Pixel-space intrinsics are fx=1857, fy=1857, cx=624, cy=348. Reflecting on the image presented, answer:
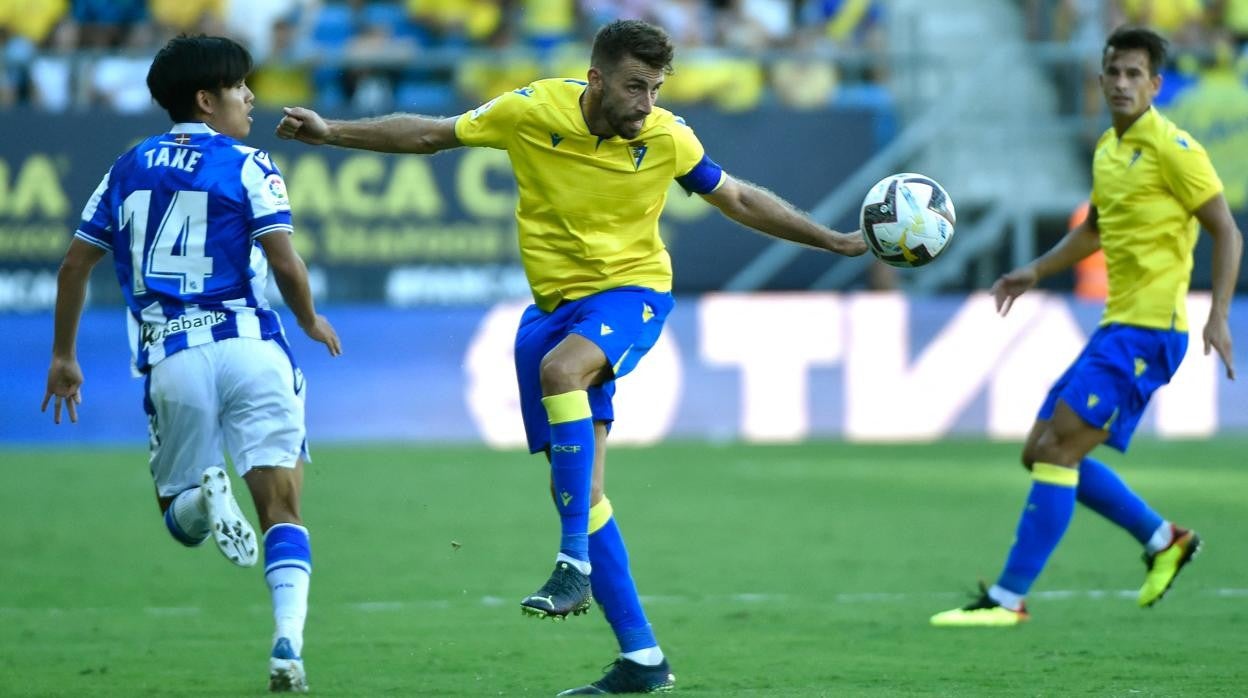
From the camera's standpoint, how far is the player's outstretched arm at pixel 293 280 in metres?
5.93

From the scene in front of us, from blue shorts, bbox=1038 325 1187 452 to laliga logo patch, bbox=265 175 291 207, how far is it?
3.57 metres

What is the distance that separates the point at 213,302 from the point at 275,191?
416 millimetres

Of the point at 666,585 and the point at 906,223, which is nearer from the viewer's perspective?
the point at 906,223

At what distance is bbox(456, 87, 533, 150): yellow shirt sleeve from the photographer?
620 centimetres

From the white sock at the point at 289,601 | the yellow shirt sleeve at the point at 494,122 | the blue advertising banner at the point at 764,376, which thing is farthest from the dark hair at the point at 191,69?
the blue advertising banner at the point at 764,376

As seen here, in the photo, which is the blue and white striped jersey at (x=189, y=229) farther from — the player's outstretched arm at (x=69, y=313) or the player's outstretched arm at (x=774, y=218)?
the player's outstretched arm at (x=774, y=218)

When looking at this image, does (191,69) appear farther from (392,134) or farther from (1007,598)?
(1007,598)

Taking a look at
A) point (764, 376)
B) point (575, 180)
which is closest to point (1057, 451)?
point (575, 180)

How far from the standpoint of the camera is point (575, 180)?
6.20 meters

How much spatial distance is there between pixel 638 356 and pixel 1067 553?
4.60 meters

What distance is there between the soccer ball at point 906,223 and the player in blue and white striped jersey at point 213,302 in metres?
1.95

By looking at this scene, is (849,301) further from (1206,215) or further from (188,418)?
(188,418)

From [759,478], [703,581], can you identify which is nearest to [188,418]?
[703,581]

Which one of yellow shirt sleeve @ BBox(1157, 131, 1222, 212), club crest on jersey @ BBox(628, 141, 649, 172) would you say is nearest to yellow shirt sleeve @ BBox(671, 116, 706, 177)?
club crest on jersey @ BBox(628, 141, 649, 172)
